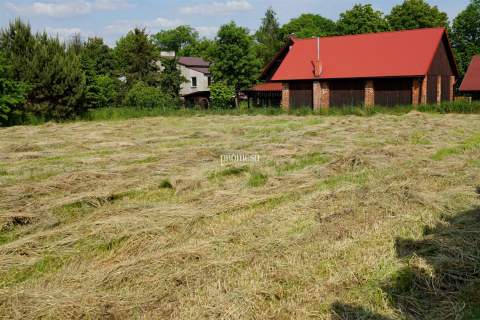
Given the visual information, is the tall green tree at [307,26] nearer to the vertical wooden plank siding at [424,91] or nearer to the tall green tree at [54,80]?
the vertical wooden plank siding at [424,91]

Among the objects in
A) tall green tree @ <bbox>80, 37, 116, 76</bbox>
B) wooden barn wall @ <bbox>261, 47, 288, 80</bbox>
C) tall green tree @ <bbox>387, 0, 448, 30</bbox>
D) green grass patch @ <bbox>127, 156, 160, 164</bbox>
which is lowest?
green grass patch @ <bbox>127, 156, 160, 164</bbox>

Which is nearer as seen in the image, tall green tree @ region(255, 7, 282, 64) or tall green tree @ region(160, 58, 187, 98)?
tall green tree @ region(160, 58, 187, 98)

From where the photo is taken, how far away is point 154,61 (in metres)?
45.7

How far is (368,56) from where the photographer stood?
3086 centimetres

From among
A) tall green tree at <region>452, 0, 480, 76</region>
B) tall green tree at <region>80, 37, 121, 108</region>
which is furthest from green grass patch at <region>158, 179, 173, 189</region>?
tall green tree at <region>452, 0, 480, 76</region>

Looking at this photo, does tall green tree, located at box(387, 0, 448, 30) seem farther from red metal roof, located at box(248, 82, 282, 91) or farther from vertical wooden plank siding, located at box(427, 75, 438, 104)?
vertical wooden plank siding, located at box(427, 75, 438, 104)

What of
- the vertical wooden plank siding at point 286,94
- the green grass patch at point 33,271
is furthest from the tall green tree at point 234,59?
the green grass patch at point 33,271

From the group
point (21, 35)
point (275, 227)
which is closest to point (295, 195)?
point (275, 227)

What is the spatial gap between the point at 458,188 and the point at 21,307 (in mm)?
6329

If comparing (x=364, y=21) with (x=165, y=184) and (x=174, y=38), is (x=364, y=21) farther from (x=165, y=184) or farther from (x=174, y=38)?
(x=174, y=38)

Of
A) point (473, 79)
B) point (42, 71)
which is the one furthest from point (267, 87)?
point (42, 71)

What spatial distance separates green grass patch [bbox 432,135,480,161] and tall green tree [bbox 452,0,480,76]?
44607mm

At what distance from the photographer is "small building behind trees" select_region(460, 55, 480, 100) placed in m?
37.3

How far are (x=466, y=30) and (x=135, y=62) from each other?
39804 millimetres
